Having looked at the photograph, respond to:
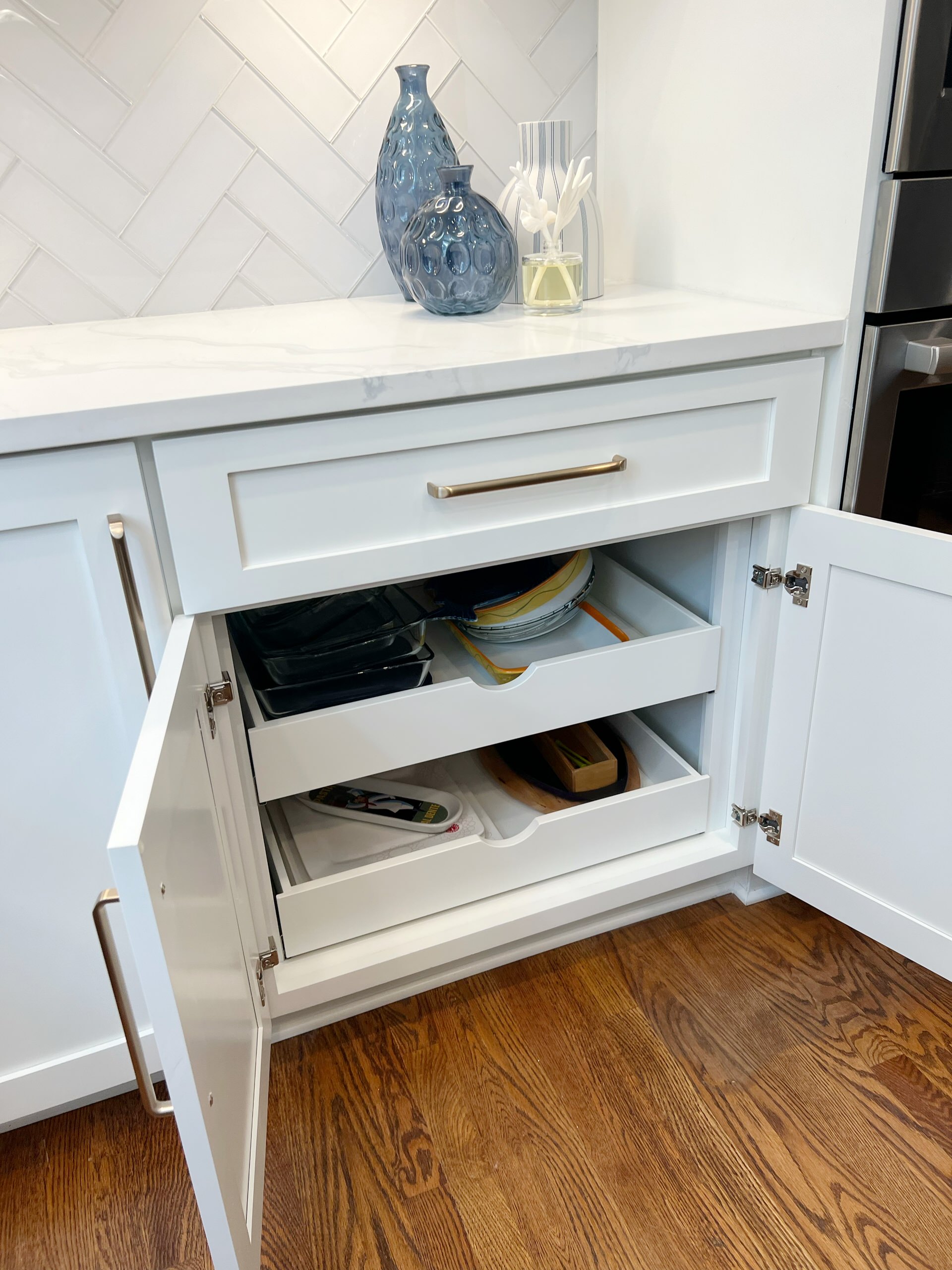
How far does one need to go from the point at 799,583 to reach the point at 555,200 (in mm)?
599

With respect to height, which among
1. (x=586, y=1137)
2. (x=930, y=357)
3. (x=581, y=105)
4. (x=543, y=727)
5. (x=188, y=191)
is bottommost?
(x=586, y=1137)

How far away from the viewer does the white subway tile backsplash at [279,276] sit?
1328 millimetres

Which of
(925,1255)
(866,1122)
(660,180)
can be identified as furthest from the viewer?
(660,180)

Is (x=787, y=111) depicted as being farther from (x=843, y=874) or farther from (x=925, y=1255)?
(x=925, y=1255)

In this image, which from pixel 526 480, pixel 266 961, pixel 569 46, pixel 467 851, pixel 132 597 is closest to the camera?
pixel 132 597

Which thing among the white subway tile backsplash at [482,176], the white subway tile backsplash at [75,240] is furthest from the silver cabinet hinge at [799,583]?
the white subway tile backsplash at [75,240]

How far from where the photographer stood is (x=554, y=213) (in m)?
1.16

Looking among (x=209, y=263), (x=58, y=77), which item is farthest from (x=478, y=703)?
Result: (x=58, y=77)

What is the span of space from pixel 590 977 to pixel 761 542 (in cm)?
64

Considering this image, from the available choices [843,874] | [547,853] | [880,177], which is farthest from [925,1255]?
[880,177]

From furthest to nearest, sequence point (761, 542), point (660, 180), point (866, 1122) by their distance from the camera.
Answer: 1. point (660, 180)
2. point (761, 542)
3. point (866, 1122)

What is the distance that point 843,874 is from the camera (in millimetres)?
1174

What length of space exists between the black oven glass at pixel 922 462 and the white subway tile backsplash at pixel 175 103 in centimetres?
99

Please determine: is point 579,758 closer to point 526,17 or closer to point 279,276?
point 279,276
